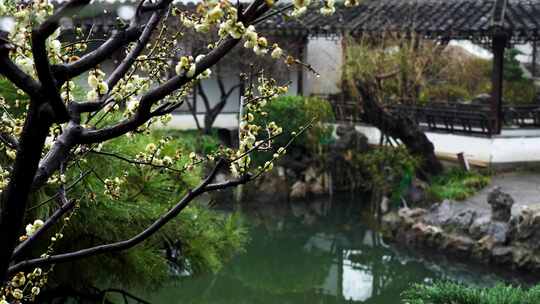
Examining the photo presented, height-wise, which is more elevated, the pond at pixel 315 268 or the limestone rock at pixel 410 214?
the limestone rock at pixel 410 214

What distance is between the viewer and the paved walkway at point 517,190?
11102 mm

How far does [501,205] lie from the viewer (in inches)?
408

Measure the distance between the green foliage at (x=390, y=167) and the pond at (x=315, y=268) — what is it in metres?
0.70

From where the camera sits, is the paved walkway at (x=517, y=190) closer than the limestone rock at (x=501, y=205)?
No

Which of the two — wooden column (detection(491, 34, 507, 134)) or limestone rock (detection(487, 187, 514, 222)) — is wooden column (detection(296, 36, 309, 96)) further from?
limestone rock (detection(487, 187, 514, 222))

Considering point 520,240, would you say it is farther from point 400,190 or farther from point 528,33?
point 528,33

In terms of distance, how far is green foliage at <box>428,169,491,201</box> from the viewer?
12.1 meters

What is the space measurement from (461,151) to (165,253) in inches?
368

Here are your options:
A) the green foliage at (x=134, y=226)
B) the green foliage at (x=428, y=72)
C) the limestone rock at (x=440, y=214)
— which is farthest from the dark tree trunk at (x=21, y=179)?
the green foliage at (x=428, y=72)

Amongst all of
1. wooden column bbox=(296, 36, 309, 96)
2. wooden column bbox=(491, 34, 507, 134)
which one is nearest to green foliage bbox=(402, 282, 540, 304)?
wooden column bbox=(491, 34, 507, 134)

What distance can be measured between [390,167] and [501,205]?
3.26 metres

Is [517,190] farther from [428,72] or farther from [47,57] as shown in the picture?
[47,57]

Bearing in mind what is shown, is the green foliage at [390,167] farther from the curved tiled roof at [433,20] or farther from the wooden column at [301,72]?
the wooden column at [301,72]

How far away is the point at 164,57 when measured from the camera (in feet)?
8.34
